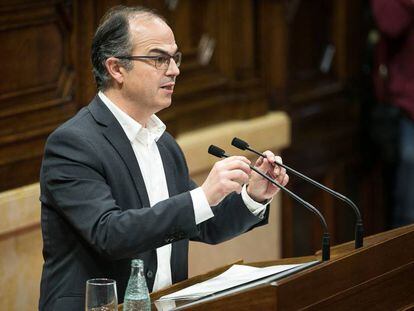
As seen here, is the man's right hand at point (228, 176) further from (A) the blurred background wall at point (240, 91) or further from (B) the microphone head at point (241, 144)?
(A) the blurred background wall at point (240, 91)

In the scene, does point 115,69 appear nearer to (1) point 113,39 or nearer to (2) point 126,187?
(1) point 113,39

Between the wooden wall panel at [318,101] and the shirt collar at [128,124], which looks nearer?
the shirt collar at [128,124]

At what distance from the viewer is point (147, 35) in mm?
3148

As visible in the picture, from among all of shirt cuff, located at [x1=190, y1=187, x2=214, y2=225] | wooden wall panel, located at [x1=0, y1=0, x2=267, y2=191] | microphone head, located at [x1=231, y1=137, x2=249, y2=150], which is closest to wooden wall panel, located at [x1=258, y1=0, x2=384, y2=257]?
wooden wall panel, located at [x1=0, y1=0, x2=267, y2=191]

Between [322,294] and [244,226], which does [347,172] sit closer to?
[244,226]

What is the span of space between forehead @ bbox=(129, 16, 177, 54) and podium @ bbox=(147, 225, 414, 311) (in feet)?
2.25

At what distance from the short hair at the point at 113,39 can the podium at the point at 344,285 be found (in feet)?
2.24

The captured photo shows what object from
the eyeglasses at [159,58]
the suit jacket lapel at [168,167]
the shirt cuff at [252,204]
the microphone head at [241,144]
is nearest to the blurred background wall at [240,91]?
the suit jacket lapel at [168,167]

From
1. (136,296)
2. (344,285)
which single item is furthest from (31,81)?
(344,285)

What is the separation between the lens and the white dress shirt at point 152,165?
10.4ft

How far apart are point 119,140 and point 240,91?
2431 millimetres

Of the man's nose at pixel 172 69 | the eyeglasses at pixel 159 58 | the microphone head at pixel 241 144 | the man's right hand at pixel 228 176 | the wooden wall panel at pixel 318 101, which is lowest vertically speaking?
the wooden wall panel at pixel 318 101

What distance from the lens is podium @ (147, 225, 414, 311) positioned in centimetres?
259

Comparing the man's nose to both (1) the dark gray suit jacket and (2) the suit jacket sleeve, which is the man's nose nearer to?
(1) the dark gray suit jacket
